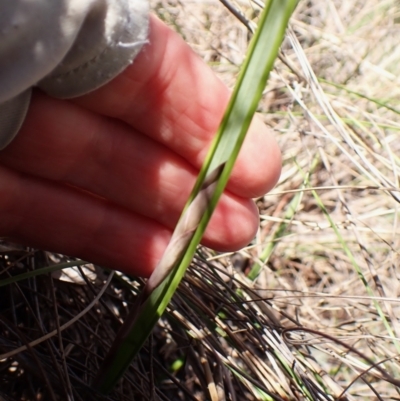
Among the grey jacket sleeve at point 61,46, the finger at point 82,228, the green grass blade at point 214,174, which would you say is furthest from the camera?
the finger at point 82,228

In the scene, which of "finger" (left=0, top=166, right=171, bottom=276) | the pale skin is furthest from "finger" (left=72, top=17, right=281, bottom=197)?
"finger" (left=0, top=166, right=171, bottom=276)

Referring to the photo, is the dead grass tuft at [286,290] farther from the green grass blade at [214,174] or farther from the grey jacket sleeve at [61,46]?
the grey jacket sleeve at [61,46]

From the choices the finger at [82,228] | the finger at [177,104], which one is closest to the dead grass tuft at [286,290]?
the finger at [82,228]

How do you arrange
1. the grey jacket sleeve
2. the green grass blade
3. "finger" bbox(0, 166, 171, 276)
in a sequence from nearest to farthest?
1. the green grass blade
2. the grey jacket sleeve
3. "finger" bbox(0, 166, 171, 276)

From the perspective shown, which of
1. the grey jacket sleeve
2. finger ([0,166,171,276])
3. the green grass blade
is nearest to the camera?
the green grass blade

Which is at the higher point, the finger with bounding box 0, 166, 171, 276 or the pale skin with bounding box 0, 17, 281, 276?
the pale skin with bounding box 0, 17, 281, 276

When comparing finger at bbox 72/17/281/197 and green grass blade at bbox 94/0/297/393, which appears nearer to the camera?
green grass blade at bbox 94/0/297/393

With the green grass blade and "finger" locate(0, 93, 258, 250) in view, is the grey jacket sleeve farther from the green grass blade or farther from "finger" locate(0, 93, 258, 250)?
the green grass blade
